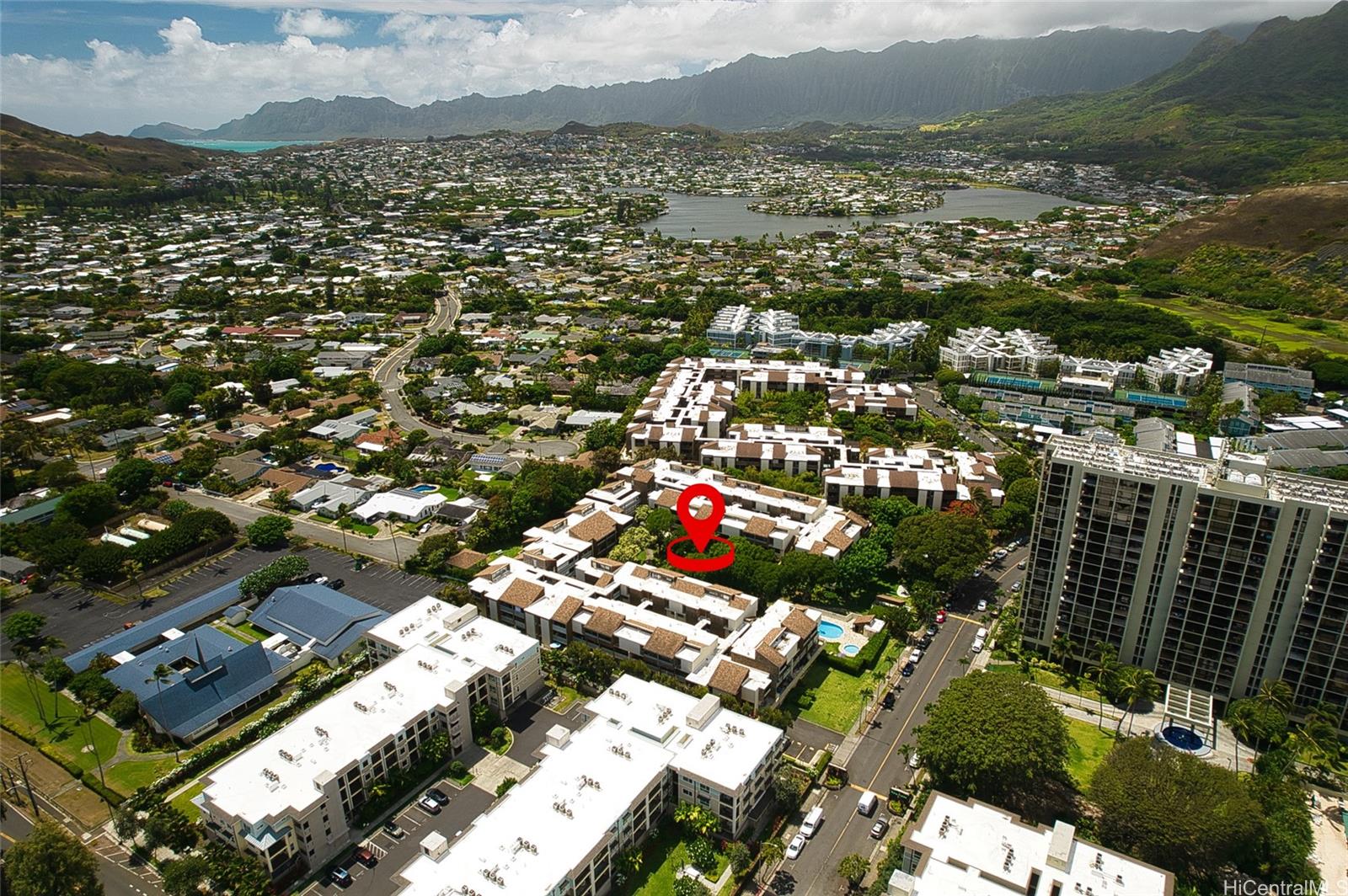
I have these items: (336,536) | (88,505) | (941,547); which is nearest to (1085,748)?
(941,547)

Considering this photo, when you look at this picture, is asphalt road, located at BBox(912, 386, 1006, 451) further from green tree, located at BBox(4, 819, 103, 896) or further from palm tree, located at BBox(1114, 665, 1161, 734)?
green tree, located at BBox(4, 819, 103, 896)

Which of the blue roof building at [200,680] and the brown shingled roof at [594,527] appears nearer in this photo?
the blue roof building at [200,680]

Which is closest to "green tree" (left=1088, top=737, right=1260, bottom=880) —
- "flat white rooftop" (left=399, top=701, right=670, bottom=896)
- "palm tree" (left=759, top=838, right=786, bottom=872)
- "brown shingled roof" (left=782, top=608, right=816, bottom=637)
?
"palm tree" (left=759, top=838, right=786, bottom=872)

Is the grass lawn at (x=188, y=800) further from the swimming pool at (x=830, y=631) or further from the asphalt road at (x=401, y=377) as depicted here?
the asphalt road at (x=401, y=377)

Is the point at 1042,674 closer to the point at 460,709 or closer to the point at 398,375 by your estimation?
the point at 460,709

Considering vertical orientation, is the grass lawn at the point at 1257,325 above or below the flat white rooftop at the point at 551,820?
above

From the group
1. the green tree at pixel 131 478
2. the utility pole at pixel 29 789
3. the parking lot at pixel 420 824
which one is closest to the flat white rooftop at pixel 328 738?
the parking lot at pixel 420 824

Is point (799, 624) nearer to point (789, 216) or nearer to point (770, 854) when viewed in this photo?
point (770, 854)

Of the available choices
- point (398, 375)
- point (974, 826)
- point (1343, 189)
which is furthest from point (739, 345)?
point (1343, 189)
